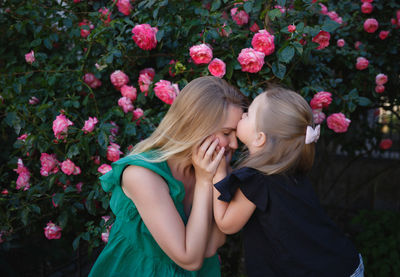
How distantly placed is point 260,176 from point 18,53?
2297 millimetres

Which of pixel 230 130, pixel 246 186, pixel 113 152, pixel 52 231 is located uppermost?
pixel 230 130

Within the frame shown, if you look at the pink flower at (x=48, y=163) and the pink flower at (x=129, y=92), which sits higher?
the pink flower at (x=129, y=92)

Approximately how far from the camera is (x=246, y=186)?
140cm

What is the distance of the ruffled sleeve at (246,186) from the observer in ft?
4.52

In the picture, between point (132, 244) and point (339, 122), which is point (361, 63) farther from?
point (132, 244)

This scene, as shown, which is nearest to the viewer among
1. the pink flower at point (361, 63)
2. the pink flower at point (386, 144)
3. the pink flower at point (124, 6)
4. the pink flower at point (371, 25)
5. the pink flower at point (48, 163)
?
the pink flower at point (48, 163)

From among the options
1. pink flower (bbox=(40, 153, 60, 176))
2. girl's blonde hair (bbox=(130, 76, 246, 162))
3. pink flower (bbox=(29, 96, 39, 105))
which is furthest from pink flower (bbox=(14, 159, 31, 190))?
girl's blonde hair (bbox=(130, 76, 246, 162))

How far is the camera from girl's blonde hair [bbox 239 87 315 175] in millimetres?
1484

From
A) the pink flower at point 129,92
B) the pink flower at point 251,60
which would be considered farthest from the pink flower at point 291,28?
the pink flower at point 129,92

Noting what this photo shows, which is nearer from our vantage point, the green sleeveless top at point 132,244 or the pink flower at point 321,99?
the green sleeveless top at point 132,244

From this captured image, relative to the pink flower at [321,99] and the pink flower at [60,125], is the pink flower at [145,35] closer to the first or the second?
the pink flower at [60,125]

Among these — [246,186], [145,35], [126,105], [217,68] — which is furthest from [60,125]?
[246,186]

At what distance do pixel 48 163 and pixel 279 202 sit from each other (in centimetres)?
129

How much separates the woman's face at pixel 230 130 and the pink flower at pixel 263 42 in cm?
33
